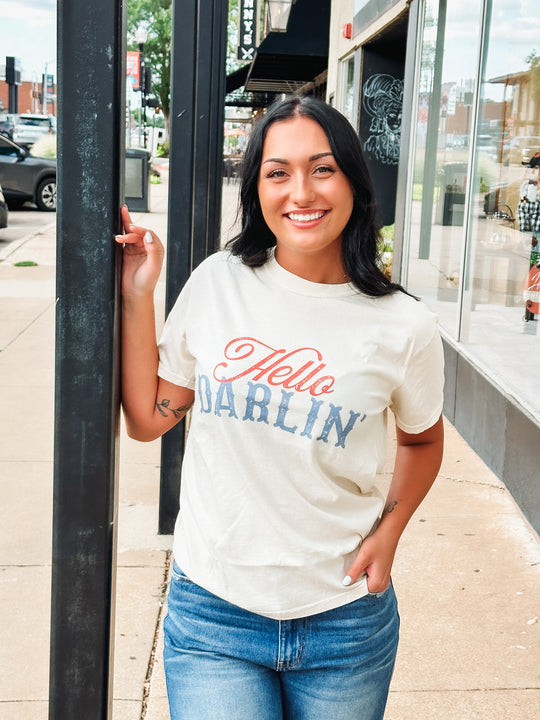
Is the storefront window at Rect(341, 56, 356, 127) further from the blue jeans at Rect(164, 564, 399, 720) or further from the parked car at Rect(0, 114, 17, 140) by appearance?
the parked car at Rect(0, 114, 17, 140)

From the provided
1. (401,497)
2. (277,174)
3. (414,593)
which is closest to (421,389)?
(401,497)

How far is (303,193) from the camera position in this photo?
6.01ft

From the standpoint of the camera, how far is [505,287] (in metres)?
5.90

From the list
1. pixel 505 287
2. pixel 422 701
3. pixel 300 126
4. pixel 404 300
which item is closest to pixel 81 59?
pixel 300 126

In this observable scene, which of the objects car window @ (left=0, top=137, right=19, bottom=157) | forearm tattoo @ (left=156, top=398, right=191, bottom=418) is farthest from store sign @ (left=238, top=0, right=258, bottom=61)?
forearm tattoo @ (left=156, top=398, right=191, bottom=418)

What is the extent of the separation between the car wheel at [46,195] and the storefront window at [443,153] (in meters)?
11.9

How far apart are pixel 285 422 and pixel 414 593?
245 centimetres

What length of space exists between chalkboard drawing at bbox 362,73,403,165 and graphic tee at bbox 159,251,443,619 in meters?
10.4

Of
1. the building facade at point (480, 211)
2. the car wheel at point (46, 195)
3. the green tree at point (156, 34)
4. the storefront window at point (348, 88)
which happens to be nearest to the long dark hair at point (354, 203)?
the building facade at point (480, 211)

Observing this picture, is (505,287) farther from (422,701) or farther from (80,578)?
(80,578)

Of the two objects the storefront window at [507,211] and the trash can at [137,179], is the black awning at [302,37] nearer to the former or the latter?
the trash can at [137,179]

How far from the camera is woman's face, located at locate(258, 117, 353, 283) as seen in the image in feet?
6.08

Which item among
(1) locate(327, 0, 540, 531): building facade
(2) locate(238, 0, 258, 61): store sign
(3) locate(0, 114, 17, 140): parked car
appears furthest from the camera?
(3) locate(0, 114, 17, 140): parked car

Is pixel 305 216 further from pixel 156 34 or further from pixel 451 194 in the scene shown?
pixel 156 34
